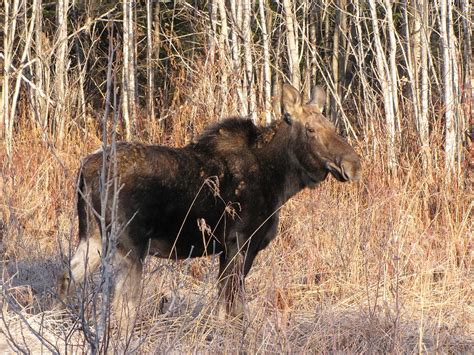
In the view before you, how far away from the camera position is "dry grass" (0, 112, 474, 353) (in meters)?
5.27

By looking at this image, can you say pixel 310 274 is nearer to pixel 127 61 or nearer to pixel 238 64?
pixel 238 64

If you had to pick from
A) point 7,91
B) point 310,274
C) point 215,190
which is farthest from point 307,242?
point 7,91

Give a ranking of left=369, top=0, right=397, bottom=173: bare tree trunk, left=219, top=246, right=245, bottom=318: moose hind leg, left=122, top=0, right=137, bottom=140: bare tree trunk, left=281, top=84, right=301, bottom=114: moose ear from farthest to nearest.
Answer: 1. left=122, top=0, right=137, bottom=140: bare tree trunk
2. left=369, top=0, right=397, bottom=173: bare tree trunk
3. left=281, top=84, right=301, bottom=114: moose ear
4. left=219, top=246, right=245, bottom=318: moose hind leg

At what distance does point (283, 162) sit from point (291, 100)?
517mm

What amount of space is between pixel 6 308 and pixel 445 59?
5.76m

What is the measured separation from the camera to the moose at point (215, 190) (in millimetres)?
5613

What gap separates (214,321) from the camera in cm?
570

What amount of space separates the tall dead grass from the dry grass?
0.06 feet

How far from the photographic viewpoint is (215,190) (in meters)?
5.81

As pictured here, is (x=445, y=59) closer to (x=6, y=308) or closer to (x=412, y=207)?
(x=412, y=207)

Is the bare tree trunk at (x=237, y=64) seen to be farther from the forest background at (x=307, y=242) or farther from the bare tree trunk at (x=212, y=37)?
the bare tree trunk at (x=212, y=37)

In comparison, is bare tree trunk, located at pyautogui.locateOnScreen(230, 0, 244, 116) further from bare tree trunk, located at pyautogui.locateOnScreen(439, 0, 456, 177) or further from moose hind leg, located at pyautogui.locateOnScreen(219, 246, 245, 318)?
moose hind leg, located at pyautogui.locateOnScreen(219, 246, 245, 318)

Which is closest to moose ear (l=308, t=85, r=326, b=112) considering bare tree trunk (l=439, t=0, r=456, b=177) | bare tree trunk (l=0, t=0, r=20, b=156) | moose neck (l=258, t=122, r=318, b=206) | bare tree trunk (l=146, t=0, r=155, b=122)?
moose neck (l=258, t=122, r=318, b=206)

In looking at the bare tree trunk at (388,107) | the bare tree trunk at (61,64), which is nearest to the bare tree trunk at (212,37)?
the bare tree trunk at (388,107)
